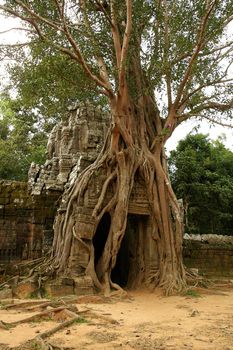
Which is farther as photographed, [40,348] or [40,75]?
[40,75]

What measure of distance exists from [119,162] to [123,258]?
2985 mm

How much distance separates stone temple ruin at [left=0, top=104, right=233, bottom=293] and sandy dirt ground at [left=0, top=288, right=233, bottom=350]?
1.63 m

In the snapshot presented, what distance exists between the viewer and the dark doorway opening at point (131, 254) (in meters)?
9.15

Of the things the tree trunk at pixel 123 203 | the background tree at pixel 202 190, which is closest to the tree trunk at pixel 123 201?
the tree trunk at pixel 123 203

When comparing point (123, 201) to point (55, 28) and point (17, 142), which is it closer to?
point (55, 28)

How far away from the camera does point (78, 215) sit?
321 inches

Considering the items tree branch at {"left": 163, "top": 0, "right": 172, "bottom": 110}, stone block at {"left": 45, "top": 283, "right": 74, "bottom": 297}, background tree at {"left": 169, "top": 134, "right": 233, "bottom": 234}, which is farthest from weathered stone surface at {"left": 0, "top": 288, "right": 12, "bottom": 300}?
background tree at {"left": 169, "top": 134, "right": 233, "bottom": 234}

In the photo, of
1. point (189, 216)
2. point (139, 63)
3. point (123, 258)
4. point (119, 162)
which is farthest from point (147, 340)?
point (189, 216)

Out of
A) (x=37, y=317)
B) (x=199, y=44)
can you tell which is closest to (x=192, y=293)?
(x=37, y=317)

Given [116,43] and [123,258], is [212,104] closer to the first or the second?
[116,43]

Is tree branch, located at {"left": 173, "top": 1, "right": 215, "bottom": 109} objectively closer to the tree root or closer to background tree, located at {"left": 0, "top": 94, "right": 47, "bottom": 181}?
the tree root

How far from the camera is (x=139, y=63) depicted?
9695 mm

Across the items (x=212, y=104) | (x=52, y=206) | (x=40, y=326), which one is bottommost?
(x=40, y=326)

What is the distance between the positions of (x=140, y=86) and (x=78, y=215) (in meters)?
3.62
